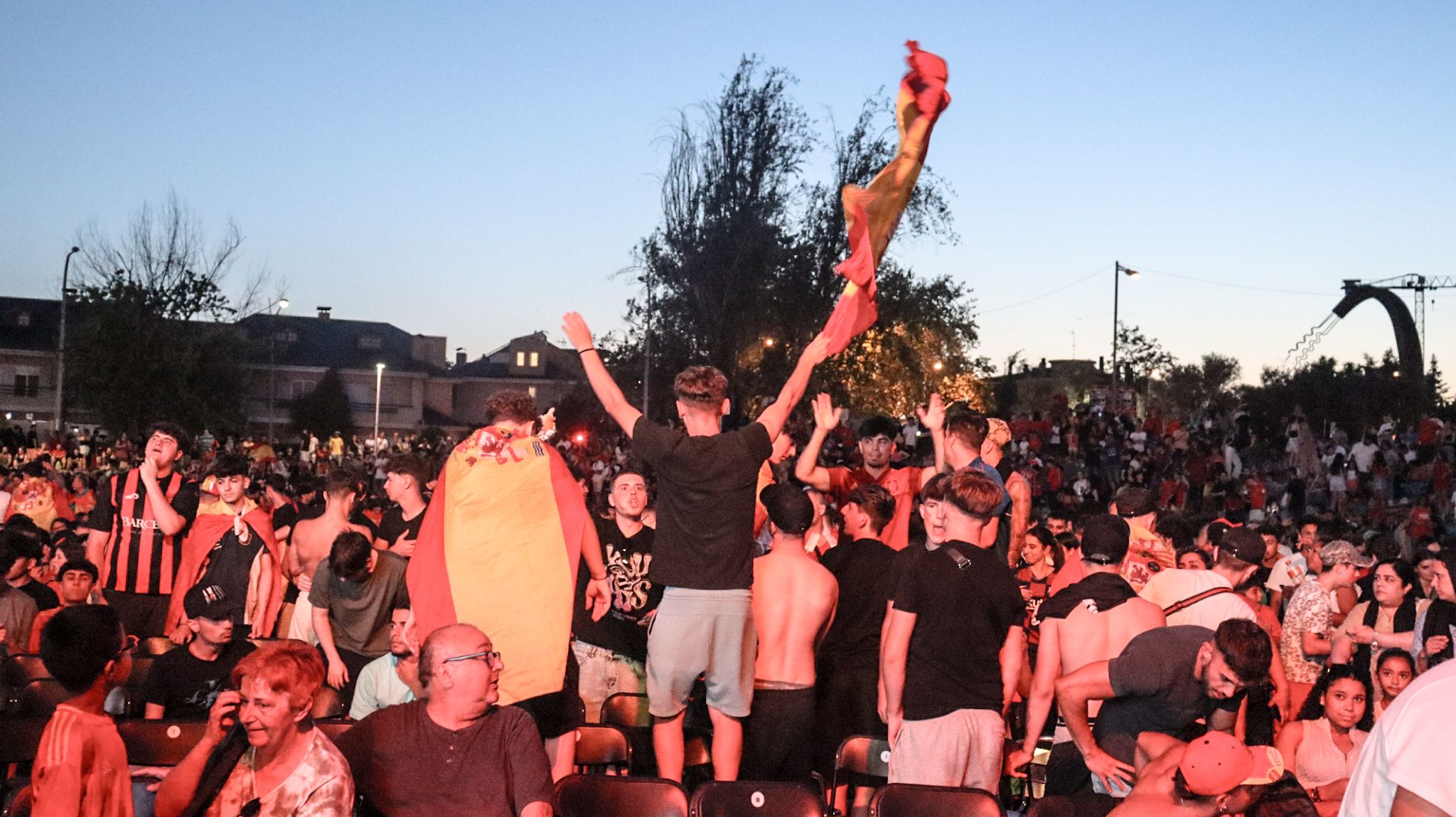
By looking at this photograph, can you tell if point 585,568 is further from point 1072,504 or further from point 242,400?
point 242,400

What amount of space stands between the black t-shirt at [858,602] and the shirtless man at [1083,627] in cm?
129

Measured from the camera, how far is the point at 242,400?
1705 inches

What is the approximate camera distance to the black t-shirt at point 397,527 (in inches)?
287

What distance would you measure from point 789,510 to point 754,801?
161 centimetres

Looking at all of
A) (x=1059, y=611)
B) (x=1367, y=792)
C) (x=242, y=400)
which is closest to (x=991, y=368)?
(x=242, y=400)

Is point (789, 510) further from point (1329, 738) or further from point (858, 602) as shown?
point (1329, 738)

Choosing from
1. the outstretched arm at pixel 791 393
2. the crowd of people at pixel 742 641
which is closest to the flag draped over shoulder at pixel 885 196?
the outstretched arm at pixel 791 393

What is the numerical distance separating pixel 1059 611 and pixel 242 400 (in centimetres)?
4148

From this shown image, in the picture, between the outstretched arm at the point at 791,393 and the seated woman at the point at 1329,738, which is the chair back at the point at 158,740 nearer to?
the outstretched arm at the point at 791,393

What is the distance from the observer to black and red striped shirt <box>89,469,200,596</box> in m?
8.01

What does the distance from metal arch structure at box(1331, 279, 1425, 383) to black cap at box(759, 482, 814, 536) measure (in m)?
40.7

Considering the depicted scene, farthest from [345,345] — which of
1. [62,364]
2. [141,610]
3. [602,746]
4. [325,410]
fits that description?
[602,746]

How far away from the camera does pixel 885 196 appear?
600cm

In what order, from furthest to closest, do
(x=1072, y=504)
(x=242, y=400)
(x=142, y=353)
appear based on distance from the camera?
(x=242, y=400), (x=142, y=353), (x=1072, y=504)
